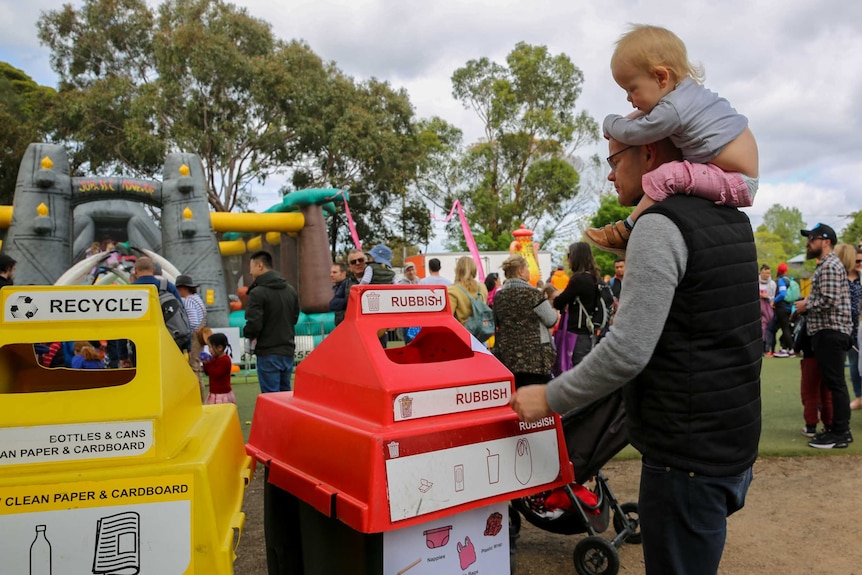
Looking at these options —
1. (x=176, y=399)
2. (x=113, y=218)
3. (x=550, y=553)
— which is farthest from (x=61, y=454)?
(x=113, y=218)

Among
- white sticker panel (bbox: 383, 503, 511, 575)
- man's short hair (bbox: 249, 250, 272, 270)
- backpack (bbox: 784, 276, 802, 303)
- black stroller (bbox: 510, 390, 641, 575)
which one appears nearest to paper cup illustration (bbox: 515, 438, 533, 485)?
white sticker panel (bbox: 383, 503, 511, 575)

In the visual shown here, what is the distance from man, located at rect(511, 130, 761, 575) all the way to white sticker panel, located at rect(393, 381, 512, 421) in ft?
1.41

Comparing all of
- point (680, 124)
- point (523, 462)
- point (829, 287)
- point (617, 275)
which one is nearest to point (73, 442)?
point (523, 462)

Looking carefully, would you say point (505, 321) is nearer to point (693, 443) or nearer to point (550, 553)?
point (550, 553)

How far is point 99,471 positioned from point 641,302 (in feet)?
4.57

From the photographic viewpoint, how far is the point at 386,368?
6.38ft

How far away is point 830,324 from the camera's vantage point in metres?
5.27

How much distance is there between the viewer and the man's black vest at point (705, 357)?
152 cm

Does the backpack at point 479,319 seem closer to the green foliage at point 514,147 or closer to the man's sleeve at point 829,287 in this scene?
the man's sleeve at point 829,287

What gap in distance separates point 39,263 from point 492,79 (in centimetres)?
2478

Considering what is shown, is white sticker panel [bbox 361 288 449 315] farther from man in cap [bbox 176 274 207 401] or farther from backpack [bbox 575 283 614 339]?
man in cap [bbox 176 274 207 401]

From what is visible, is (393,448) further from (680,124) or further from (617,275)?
(617,275)

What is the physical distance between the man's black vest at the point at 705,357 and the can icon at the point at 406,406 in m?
0.67

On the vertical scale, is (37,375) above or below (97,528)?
above
